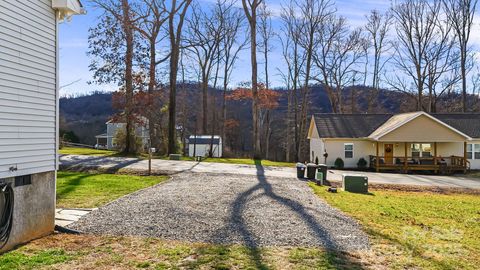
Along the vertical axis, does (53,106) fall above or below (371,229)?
above

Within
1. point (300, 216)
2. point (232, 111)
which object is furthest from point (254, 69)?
point (232, 111)

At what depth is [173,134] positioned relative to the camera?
89.8 feet

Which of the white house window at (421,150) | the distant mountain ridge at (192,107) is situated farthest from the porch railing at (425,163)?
the distant mountain ridge at (192,107)

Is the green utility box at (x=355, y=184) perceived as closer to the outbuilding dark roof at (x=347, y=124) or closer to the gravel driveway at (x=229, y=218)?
the gravel driveway at (x=229, y=218)

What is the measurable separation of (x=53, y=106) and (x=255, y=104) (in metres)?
19.9

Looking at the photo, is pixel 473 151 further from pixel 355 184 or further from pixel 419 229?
pixel 419 229

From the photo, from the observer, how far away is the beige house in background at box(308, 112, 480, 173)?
26.0 metres

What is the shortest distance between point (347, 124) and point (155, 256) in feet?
85.4

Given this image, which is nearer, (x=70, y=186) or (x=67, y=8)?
(x=67, y=8)

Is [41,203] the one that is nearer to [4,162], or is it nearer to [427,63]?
[4,162]

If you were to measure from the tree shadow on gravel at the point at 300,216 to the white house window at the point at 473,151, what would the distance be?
22.0m

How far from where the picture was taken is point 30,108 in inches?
261

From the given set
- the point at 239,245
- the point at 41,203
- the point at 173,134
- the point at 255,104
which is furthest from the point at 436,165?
the point at 41,203

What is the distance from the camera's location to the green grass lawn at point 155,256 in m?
5.29
